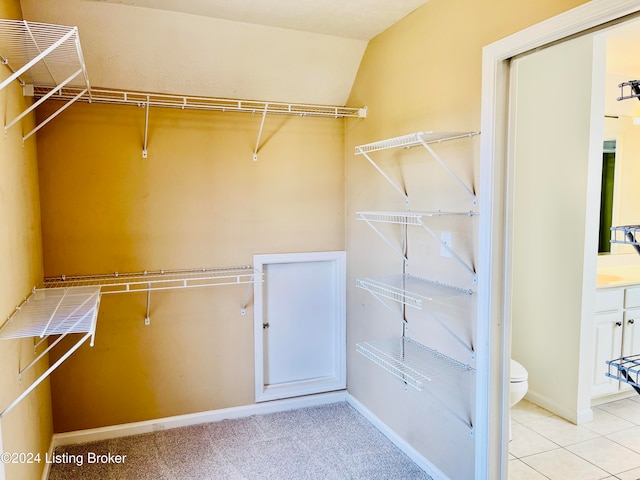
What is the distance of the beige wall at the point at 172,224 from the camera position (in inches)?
103

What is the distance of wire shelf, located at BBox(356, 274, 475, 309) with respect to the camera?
2039mm

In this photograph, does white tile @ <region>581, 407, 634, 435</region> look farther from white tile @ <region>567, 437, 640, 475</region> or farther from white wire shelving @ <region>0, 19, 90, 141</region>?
white wire shelving @ <region>0, 19, 90, 141</region>

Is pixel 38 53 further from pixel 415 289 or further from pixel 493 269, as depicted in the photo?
pixel 493 269

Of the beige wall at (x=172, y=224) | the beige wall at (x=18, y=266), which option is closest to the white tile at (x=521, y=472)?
the beige wall at (x=172, y=224)

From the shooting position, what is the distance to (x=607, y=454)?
253 centimetres

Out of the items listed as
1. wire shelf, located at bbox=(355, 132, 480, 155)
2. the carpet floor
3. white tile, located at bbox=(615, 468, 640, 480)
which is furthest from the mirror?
the carpet floor

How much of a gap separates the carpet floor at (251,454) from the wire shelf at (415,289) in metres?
0.96

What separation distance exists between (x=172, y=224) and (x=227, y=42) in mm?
1172

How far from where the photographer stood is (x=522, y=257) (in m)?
3.18

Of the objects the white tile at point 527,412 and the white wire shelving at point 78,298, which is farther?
the white tile at point 527,412

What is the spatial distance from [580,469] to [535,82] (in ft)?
8.09

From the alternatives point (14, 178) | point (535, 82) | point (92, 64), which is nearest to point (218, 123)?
point (92, 64)

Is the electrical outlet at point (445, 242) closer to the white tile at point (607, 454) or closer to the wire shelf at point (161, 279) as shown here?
the wire shelf at point (161, 279)

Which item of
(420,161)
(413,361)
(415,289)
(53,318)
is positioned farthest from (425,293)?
(53,318)
